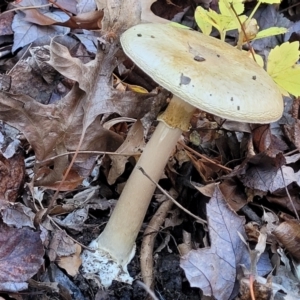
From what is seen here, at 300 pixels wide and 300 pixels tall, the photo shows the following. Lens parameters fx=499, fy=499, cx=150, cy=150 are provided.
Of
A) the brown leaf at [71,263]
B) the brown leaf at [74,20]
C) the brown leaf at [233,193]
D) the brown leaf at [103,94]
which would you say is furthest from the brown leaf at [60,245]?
the brown leaf at [74,20]

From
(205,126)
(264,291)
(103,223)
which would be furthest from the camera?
(205,126)

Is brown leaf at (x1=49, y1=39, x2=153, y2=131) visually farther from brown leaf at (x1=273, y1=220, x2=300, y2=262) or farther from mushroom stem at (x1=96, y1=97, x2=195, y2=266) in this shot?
brown leaf at (x1=273, y1=220, x2=300, y2=262)

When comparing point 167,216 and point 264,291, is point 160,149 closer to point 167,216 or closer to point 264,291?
point 167,216

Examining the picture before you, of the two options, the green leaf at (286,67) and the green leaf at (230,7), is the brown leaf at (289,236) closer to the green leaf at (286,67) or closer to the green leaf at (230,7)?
the green leaf at (286,67)

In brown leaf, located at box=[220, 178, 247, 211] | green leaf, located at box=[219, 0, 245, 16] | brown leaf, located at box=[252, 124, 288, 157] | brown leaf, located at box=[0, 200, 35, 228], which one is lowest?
brown leaf, located at box=[220, 178, 247, 211]

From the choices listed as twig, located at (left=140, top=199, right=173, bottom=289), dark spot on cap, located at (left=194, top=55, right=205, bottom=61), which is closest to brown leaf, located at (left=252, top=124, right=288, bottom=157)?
twig, located at (left=140, top=199, right=173, bottom=289)

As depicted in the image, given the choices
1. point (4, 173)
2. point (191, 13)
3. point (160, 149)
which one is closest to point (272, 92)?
point (160, 149)

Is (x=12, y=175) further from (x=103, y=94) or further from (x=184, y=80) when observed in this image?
(x=184, y=80)

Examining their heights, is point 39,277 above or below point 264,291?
below
